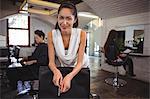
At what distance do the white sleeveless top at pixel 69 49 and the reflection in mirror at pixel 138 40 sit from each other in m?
3.97

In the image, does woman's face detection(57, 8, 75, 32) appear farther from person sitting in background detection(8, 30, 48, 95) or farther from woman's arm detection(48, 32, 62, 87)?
person sitting in background detection(8, 30, 48, 95)

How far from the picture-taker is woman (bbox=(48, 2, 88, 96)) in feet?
2.98

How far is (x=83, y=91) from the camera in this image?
934 millimetres

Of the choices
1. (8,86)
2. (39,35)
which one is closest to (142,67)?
(39,35)

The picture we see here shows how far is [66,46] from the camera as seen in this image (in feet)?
3.18

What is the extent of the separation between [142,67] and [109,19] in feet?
6.60

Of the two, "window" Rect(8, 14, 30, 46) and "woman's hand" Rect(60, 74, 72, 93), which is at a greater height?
"window" Rect(8, 14, 30, 46)

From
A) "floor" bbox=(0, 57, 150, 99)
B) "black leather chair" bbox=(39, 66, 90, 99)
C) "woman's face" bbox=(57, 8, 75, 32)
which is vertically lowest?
"floor" bbox=(0, 57, 150, 99)

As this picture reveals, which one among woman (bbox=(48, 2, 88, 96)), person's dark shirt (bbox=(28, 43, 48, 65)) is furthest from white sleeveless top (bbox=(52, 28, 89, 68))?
person's dark shirt (bbox=(28, 43, 48, 65))

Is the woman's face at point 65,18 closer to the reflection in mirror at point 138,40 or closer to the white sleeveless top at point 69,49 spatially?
the white sleeveless top at point 69,49

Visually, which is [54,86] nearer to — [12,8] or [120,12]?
[120,12]

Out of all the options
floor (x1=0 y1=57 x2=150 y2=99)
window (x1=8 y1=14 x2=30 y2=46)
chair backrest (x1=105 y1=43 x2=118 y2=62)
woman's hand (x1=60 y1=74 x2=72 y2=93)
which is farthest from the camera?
window (x1=8 y1=14 x2=30 y2=46)

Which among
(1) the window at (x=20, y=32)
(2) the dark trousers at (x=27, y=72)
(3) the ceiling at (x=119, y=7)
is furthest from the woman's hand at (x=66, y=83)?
(1) the window at (x=20, y=32)

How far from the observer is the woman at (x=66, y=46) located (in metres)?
0.91
